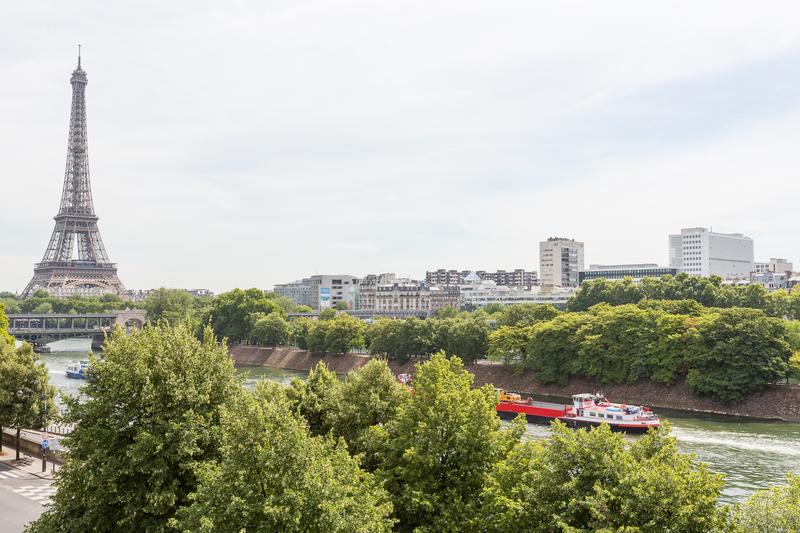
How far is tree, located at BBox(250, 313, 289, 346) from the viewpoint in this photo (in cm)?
13375

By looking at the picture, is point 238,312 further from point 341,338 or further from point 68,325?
point 68,325

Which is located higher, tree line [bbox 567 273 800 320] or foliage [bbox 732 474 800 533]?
tree line [bbox 567 273 800 320]

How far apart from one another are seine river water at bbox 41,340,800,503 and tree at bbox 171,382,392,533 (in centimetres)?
1389

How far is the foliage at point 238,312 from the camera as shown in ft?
476

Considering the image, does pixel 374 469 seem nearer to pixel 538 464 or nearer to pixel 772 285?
pixel 538 464

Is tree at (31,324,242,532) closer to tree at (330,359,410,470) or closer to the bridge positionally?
tree at (330,359,410,470)

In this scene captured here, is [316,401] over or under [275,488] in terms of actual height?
over

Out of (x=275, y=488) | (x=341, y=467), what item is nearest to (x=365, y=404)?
(x=341, y=467)

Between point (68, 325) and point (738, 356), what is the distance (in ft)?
543

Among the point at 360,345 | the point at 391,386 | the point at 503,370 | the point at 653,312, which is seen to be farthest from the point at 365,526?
the point at 360,345

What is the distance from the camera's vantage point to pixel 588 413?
6444 cm

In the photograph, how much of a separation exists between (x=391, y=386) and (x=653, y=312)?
58565mm

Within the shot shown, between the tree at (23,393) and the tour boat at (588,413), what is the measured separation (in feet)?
115

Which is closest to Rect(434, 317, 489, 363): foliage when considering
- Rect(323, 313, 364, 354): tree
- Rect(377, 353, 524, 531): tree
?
Rect(323, 313, 364, 354): tree
